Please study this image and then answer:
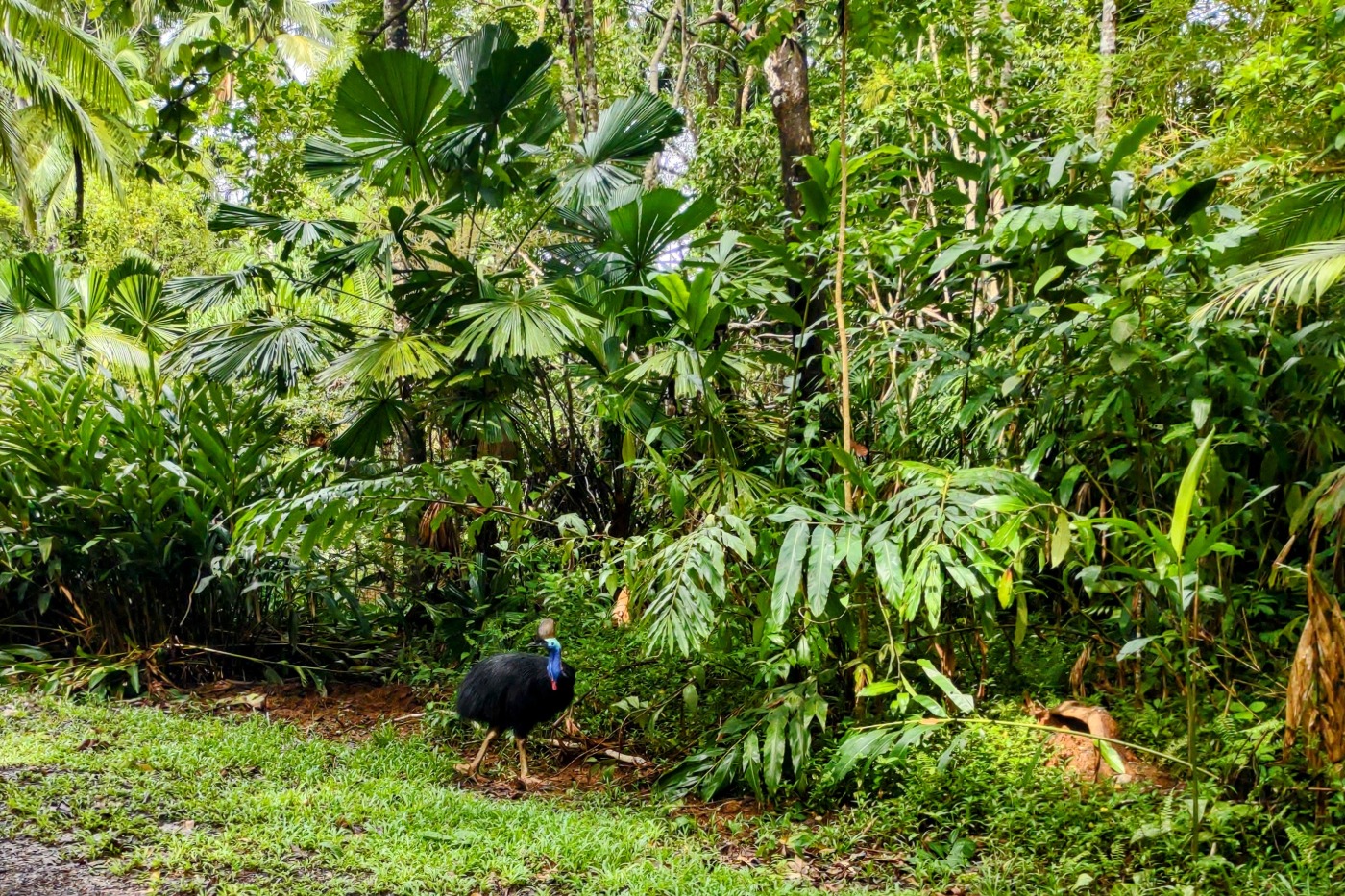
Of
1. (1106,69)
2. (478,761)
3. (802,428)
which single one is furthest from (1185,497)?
(1106,69)

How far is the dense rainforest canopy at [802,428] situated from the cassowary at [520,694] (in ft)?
1.45

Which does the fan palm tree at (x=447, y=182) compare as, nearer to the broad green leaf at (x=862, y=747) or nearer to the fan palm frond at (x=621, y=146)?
the fan palm frond at (x=621, y=146)

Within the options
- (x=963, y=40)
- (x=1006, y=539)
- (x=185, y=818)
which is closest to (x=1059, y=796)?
(x=1006, y=539)

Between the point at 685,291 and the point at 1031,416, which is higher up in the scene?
the point at 685,291

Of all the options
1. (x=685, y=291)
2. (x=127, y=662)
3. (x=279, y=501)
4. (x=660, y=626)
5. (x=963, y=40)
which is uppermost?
(x=963, y=40)

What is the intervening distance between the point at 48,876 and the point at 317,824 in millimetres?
815

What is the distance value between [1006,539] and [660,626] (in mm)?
1230

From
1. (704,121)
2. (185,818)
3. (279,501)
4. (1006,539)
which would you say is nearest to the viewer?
(1006,539)

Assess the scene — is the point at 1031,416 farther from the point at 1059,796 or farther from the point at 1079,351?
the point at 1059,796

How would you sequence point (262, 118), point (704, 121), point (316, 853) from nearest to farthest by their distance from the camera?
point (316, 853) < point (262, 118) < point (704, 121)

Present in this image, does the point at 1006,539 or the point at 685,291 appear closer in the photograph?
the point at 1006,539

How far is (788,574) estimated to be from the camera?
327 centimetres

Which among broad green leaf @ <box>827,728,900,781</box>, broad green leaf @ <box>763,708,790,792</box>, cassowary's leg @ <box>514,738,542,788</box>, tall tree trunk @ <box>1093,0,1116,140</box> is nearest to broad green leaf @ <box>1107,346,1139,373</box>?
broad green leaf @ <box>827,728,900,781</box>

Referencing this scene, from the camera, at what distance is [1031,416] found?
154 inches
